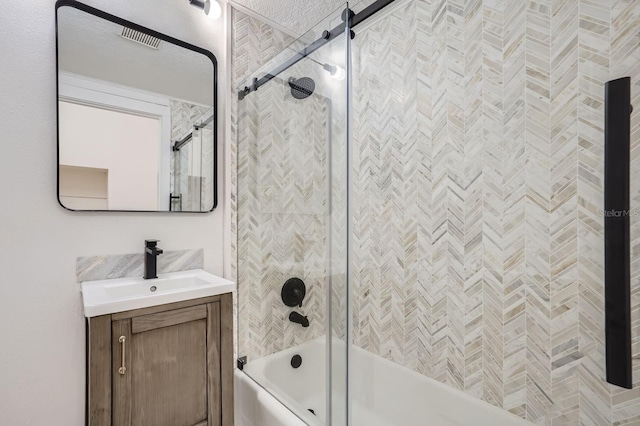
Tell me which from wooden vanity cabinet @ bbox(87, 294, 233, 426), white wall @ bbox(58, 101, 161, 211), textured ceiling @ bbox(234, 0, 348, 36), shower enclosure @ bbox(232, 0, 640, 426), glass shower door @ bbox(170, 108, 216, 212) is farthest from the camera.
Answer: textured ceiling @ bbox(234, 0, 348, 36)

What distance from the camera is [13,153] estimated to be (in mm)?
1170

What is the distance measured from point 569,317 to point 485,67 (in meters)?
1.03

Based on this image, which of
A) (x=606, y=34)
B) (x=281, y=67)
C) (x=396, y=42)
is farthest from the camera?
(x=396, y=42)

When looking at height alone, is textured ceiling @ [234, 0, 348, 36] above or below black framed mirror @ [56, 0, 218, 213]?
above

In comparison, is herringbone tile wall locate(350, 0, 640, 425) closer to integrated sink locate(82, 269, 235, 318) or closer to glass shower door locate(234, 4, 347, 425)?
glass shower door locate(234, 4, 347, 425)

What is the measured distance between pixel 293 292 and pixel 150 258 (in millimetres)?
663

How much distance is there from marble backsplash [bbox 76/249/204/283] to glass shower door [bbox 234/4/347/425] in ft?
0.82

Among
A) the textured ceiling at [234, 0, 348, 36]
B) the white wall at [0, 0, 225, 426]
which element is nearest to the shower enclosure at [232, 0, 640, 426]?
the textured ceiling at [234, 0, 348, 36]

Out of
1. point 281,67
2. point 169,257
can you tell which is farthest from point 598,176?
point 169,257

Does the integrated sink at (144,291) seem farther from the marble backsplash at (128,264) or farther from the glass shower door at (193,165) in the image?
the glass shower door at (193,165)

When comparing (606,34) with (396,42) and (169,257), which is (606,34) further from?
(169,257)

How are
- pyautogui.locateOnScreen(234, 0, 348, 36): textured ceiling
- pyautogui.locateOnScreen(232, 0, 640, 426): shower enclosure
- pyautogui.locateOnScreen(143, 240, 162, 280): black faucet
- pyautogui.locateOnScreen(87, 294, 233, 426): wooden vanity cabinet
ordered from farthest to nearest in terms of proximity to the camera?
pyautogui.locateOnScreen(234, 0, 348, 36): textured ceiling < pyautogui.locateOnScreen(143, 240, 162, 280): black faucet < pyautogui.locateOnScreen(232, 0, 640, 426): shower enclosure < pyautogui.locateOnScreen(87, 294, 233, 426): wooden vanity cabinet

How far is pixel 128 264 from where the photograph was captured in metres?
1.41

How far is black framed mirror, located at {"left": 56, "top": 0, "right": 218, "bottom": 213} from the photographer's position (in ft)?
4.22
